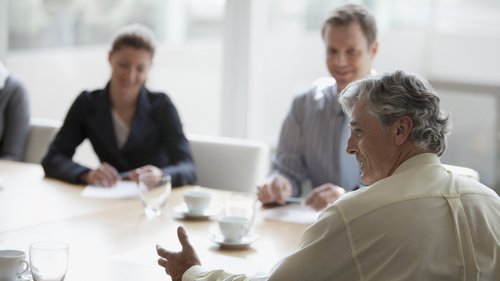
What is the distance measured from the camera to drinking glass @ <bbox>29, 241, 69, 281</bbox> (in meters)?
1.87

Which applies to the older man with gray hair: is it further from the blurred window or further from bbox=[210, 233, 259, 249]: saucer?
the blurred window

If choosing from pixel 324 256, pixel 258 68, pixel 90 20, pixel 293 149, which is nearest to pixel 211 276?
pixel 324 256

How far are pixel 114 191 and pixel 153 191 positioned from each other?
1.28 ft

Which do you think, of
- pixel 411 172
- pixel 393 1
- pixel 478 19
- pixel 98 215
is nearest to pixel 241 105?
pixel 393 1

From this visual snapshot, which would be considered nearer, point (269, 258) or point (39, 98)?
point (269, 258)

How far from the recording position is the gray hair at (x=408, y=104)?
1854 mm

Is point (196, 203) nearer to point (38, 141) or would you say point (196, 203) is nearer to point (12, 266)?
point (12, 266)

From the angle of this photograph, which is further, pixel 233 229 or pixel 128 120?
pixel 128 120

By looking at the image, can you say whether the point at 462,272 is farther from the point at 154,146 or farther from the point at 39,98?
the point at 39,98

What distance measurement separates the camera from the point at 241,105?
454 cm

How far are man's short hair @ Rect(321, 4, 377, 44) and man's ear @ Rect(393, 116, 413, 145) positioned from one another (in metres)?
1.42

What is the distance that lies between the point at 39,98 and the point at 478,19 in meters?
2.72

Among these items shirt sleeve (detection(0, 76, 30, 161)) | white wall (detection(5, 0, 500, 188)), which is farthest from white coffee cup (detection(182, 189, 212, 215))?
white wall (detection(5, 0, 500, 188))

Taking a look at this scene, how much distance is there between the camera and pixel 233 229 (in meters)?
2.43
